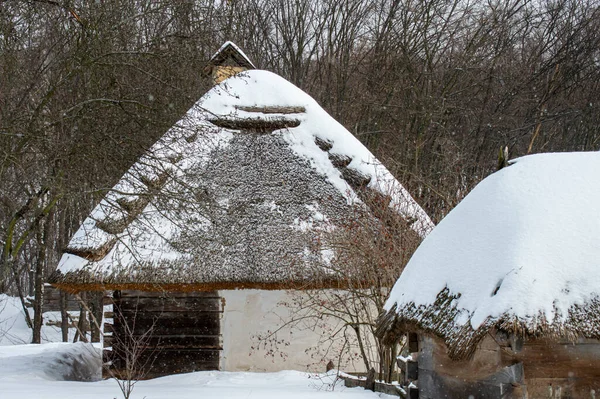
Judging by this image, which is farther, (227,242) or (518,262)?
(227,242)

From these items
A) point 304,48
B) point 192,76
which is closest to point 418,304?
point 192,76

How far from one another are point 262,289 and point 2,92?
4625 millimetres

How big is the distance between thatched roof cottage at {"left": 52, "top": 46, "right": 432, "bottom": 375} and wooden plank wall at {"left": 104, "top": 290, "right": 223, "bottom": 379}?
2 cm

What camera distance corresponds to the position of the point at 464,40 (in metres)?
21.0

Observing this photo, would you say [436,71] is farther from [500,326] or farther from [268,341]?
[500,326]

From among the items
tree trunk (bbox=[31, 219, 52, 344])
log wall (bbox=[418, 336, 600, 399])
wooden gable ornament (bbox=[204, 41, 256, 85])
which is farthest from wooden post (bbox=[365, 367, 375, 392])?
tree trunk (bbox=[31, 219, 52, 344])

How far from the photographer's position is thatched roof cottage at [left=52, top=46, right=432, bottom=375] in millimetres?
10672

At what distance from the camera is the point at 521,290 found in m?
5.20

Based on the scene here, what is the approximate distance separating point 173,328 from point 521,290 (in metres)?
7.28

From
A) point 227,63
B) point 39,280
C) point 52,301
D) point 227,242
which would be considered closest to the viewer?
point 227,242

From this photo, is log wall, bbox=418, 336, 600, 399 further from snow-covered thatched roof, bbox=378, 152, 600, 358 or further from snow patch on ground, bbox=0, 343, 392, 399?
snow patch on ground, bbox=0, 343, 392, 399

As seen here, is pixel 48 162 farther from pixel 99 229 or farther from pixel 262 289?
pixel 262 289

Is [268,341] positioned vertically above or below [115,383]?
above

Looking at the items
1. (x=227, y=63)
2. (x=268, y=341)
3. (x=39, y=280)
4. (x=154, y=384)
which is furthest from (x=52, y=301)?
(x=268, y=341)
